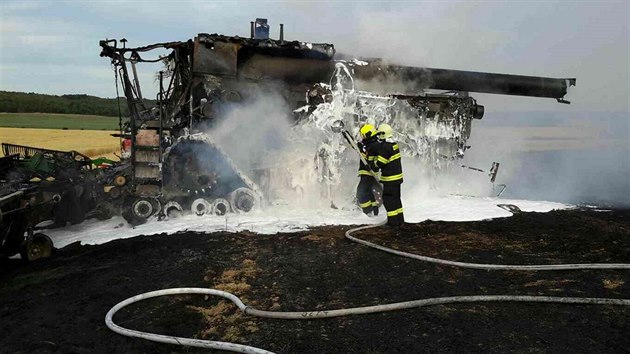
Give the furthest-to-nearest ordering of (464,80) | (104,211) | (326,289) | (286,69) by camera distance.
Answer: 1. (464,80)
2. (286,69)
3. (104,211)
4. (326,289)

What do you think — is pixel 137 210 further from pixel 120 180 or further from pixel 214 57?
pixel 214 57

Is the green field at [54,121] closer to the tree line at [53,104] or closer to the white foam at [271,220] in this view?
the tree line at [53,104]

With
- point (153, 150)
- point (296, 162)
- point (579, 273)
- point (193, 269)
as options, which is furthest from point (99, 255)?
point (579, 273)

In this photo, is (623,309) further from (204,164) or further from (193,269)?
(204,164)

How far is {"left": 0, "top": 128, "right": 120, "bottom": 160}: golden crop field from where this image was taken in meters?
30.1

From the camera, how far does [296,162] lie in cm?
1079

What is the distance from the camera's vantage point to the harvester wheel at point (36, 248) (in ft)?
23.1

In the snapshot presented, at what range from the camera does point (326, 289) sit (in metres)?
5.52

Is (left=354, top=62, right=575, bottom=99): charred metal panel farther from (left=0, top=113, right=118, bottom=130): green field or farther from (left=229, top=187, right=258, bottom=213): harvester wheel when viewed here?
(left=0, top=113, right=118, bottom=130): green field

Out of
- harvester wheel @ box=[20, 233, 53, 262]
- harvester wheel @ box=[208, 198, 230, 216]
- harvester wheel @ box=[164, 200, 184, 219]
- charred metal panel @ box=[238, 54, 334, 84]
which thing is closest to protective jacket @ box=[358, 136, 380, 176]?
charred metal panel @ box=[238, 54, 334, 84]

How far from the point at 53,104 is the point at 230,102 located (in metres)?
61.2

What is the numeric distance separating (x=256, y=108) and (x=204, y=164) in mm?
1734

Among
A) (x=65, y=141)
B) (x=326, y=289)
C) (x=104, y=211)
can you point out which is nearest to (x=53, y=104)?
(x=65, y=141)

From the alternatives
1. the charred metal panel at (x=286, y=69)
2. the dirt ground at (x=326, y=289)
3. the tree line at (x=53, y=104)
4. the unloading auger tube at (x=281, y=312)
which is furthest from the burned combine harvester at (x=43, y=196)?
the tree line at (x=53, y=104)
